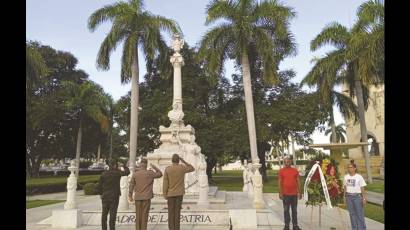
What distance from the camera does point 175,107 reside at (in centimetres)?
2067

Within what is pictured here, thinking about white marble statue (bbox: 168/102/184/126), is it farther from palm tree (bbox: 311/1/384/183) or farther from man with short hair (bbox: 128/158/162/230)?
palm tree (bbox: 311/1/384/183)

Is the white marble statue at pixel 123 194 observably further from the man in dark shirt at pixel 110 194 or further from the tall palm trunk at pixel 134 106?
the tall palm trunk at pixel 134 106

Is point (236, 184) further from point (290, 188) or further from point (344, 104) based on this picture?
point (290, 188)

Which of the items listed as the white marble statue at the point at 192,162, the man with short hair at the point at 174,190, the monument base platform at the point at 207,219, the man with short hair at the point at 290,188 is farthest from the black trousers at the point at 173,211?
the white marble statue at the point at 192,162

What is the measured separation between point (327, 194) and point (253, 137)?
14.1 metres

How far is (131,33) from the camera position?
2581 centimetres

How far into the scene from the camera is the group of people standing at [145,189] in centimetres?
908

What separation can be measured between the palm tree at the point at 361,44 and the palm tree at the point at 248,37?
4.41 m

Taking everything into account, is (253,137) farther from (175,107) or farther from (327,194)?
(327,194)

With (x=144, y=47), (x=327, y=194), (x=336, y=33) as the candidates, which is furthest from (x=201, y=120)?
(x=327, y=194)

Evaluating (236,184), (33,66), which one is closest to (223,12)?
(33,66)

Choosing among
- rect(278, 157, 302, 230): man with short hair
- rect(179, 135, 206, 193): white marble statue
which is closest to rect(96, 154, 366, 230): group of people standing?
rect(278, 157, 302, 230): man with short hair

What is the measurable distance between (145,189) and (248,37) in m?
17.5

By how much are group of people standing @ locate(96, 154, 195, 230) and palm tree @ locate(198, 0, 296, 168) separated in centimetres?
1475
